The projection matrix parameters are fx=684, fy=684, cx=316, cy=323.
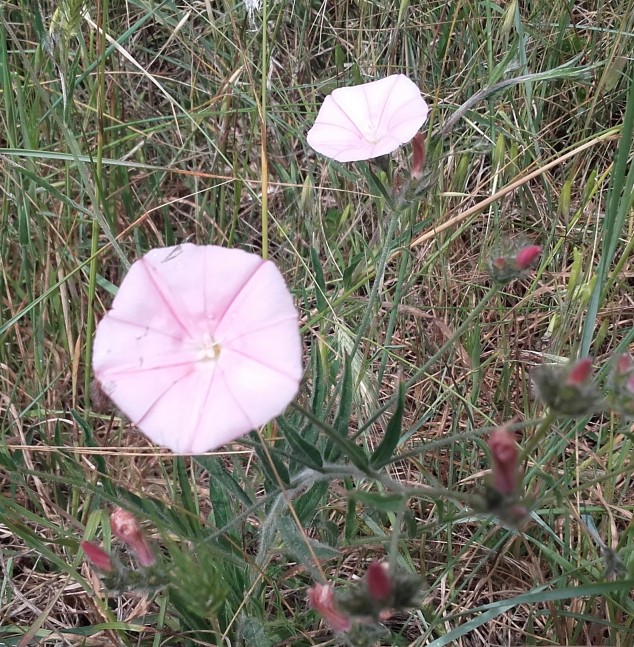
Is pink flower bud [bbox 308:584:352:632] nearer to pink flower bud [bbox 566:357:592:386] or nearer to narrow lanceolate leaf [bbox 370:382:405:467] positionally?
narrow lanceolate leaf [bbox 370:382:405:467]

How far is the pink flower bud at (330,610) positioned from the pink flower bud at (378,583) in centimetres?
17

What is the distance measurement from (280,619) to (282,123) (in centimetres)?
191

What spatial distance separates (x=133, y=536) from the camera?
4.54ft

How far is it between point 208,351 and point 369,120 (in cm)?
119

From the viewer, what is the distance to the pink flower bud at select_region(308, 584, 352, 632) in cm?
126

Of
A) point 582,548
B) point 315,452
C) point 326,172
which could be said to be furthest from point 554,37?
point 315,452

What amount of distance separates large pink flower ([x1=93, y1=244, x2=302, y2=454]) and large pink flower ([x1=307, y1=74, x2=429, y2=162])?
0.74m

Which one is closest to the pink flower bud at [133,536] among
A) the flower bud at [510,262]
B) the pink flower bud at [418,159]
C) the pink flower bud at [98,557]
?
the pink flower bud at [98,557]

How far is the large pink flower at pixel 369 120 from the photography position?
6.39ft

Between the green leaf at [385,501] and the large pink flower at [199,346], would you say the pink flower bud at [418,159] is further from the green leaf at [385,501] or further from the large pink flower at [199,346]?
the green leaf at [385,501]

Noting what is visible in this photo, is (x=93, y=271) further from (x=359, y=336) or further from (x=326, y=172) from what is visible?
(x=326, y=172)

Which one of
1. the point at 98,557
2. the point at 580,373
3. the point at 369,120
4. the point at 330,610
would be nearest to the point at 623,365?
the point at 580,373

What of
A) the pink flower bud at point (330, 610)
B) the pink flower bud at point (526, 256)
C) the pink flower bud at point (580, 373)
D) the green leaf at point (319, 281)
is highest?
the pink flower bud at point (526, 256)

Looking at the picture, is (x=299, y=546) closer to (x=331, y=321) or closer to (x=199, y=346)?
(x=199, y=346)
